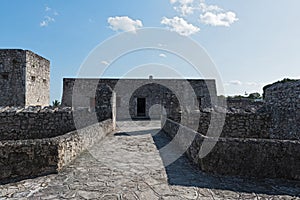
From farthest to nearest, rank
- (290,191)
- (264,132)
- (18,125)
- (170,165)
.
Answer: (18,125) < (264,132) < (170,165) < (290,191)

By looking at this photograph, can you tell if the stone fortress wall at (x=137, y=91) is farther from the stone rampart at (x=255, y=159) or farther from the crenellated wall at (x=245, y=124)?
the stone rampart at (x=255, y=159)

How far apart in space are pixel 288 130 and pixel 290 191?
3825 mm

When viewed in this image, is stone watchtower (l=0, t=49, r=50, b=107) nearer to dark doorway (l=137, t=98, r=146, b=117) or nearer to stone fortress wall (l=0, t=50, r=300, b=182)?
stone fortress wall (l=0, t=50, r=300, b=182)

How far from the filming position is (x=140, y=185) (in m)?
3.58

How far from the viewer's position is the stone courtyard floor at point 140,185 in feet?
10.5

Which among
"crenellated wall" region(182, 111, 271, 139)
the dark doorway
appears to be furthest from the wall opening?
"crenellated wall" region(182, 111, 271, 139)

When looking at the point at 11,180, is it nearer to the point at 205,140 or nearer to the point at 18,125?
the point at 205,140

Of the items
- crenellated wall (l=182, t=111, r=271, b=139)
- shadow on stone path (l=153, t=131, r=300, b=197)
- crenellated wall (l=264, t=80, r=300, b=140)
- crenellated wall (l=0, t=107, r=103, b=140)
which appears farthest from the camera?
crenellated wall (l=0, t=107, r=103, b=140)

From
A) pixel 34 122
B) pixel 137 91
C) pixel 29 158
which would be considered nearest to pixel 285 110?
pixel 29 158

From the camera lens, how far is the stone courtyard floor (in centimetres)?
319

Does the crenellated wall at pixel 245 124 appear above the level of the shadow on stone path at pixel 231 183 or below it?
above

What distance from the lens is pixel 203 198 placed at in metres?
3.11

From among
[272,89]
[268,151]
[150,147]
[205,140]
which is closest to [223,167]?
[205,140]

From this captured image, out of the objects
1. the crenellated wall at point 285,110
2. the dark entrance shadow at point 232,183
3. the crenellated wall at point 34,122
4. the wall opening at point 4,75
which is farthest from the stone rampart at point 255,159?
the wall opening at point 4,75
